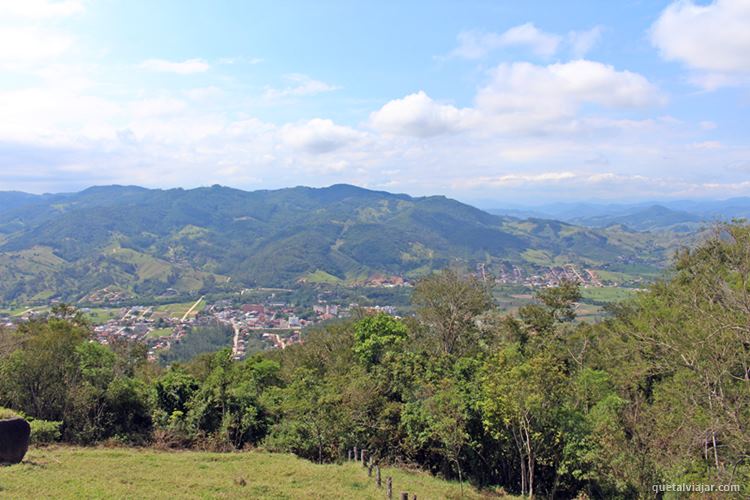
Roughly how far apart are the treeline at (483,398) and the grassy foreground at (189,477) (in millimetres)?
2490

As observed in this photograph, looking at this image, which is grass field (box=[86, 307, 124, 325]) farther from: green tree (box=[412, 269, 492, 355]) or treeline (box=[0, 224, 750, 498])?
green tree (box=[412, 269, 492, 355])

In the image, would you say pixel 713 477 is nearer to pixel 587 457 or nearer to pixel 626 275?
pixel 587 457

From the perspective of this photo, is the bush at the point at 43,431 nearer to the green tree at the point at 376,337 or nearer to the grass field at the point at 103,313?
the green tree at the point at 376,337

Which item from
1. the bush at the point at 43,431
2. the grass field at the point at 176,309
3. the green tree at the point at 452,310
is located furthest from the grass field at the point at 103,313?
the green tree at the point at 452,310

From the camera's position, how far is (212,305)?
6388 inches

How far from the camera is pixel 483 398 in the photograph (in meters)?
21.0

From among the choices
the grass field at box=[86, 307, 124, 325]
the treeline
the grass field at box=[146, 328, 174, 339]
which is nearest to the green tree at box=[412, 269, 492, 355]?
the treeline

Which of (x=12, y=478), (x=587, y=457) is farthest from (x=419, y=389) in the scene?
(x=12, y=478)

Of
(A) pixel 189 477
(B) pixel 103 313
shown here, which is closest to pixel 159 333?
(B) pixel 103 313

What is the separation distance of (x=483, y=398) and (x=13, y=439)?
19.4m

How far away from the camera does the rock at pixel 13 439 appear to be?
1628cm

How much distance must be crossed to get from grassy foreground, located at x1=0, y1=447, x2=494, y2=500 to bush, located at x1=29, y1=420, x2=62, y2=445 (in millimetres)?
1185

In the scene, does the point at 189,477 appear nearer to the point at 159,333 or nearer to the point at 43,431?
the point at 43,431

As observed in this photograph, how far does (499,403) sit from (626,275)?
651ft
